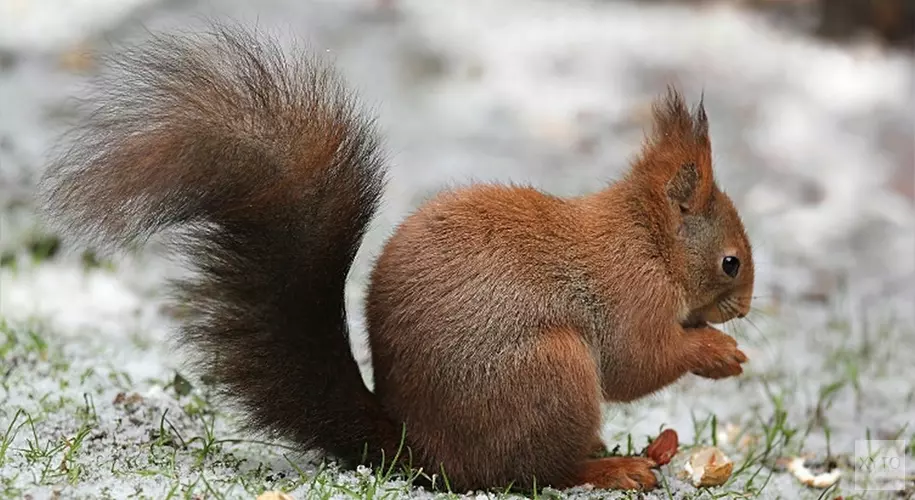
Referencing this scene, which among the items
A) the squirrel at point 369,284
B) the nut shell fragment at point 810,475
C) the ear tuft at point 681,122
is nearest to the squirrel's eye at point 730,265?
the squirrel at point 369,284

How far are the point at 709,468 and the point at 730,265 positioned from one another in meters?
0.42

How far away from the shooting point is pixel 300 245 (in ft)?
7.04

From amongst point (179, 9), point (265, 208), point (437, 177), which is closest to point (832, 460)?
point (265, 208)

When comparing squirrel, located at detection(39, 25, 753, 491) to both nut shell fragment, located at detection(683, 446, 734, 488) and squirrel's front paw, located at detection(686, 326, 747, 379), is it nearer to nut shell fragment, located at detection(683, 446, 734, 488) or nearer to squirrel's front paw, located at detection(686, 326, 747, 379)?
squirrel's front paw, located at detection(686, 326, 747, 379)

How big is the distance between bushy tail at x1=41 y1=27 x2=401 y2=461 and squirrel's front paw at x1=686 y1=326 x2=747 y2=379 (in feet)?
1.97

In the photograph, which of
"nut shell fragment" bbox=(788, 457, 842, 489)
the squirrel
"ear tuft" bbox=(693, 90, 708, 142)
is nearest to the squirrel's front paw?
the squirrel

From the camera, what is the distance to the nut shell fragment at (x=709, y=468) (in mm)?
2477

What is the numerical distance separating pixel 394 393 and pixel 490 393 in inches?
8.0

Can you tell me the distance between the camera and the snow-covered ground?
8.39 feet

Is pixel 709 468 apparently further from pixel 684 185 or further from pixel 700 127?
pixel 700 127

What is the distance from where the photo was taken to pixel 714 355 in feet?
7.74

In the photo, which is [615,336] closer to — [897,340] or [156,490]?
[156,490]

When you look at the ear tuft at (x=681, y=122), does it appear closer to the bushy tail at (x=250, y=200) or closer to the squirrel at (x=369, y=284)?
the squirrel at (x=369, y=284)

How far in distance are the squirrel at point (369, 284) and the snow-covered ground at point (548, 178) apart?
19 cm
